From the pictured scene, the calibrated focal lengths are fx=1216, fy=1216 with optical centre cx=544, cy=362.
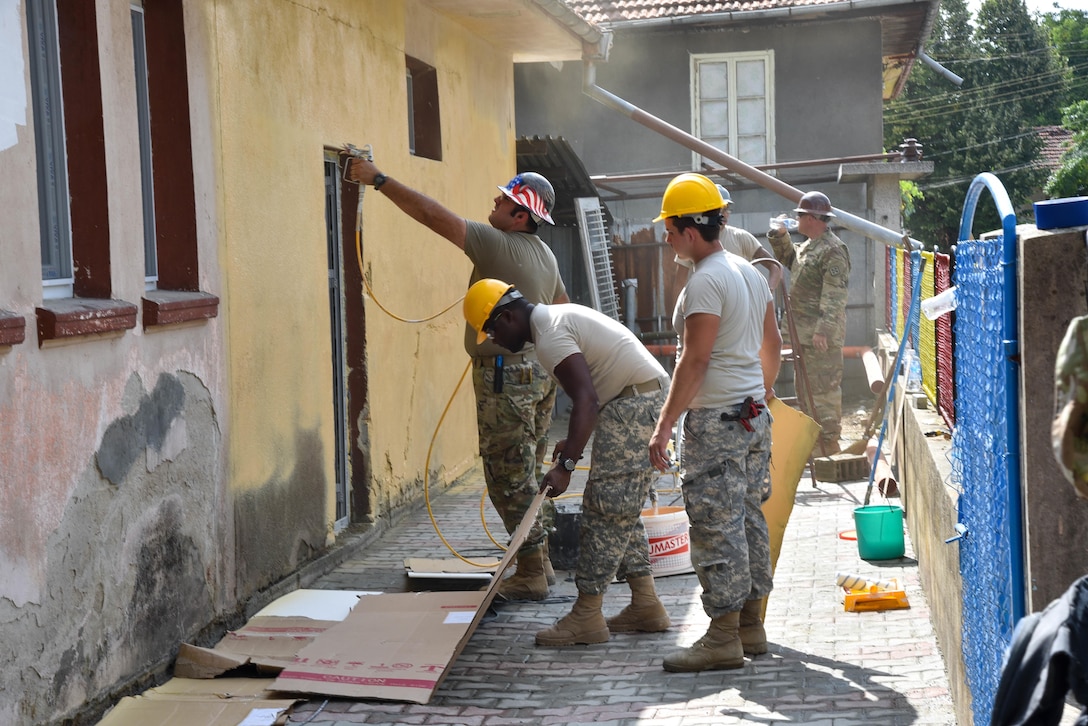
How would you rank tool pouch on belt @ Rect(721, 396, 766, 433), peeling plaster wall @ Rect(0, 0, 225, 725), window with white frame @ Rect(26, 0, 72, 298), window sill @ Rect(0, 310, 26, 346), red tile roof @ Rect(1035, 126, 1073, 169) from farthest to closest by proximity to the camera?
1. red tile roof @ Rect(1035, 126, 1073, 169)
2. tool pouch on belt @ Rect(721, 396, 766, 433)
3. window with white frame @ Rect(26, 0, 72, 298)
4. peeling plaster wall @ Rect(0, 0, 225, 725)
5. window sill @ Rect(0, 310, 26, 346)

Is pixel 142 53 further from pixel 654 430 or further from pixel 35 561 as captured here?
pixel 654 430

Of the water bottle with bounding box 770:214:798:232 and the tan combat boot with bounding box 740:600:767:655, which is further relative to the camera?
the water bottle with bounding box 770:214:798:232

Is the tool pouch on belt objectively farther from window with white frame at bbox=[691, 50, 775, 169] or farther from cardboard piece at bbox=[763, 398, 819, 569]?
window with white frame at bbox=[691, 50, 775, 169]

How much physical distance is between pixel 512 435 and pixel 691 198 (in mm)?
1767

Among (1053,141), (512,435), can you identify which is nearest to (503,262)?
(512,435)

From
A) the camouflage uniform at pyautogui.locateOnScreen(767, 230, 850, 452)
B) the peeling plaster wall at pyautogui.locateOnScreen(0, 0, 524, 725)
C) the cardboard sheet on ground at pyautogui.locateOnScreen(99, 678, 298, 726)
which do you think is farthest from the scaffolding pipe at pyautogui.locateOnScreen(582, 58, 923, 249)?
the cardboard sheet on ground at pyautogui.locateOnScreen(99, 678, 298, 726)

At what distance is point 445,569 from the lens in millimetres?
6457

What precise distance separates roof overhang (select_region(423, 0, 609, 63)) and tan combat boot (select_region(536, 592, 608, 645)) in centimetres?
514

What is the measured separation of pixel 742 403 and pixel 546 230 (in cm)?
940

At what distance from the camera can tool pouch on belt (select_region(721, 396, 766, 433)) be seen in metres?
4.95

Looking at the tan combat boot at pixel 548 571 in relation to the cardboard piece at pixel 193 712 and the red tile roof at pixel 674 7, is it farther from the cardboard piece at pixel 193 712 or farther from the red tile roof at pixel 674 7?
the red tile roof at pixel 674 7

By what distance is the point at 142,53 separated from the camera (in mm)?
5348

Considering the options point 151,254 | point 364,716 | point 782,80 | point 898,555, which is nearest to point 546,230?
point 782,80

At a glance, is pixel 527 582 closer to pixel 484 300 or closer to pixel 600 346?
pixel 600 346
